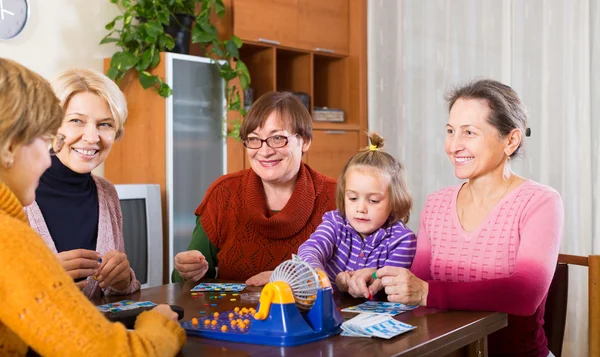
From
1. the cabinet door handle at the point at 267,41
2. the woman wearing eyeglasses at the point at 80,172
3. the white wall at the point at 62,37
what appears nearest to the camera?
the woman wearing eyeglasses at the point at 80,172

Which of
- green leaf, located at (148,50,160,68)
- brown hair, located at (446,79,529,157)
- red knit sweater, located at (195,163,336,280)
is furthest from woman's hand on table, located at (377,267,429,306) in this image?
green leaf, located at (148,50,160,68)

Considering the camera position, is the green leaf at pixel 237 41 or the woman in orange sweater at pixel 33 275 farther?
the green leaf at pixel 237 41

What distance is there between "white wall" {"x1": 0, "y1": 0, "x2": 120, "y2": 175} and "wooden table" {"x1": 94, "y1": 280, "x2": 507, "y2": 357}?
2342 mm

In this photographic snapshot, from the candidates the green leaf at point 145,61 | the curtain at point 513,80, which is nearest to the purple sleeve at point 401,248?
the curtain at point 513,80

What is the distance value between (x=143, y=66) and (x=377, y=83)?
196 cm

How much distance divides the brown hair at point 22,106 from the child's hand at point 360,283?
3.15 feet

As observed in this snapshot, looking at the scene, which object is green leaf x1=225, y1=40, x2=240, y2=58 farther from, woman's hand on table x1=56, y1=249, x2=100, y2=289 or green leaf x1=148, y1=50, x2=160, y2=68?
woman's hand on table x1=56, y1=249, x2=100, y2=289

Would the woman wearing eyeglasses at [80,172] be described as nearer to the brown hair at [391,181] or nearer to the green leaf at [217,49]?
the brown hair at [391,181]

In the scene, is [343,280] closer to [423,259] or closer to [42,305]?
[423,259]

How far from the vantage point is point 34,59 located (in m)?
3.76

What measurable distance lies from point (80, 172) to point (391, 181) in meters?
0.97

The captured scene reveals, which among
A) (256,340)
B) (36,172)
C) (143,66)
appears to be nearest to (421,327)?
(256,340)

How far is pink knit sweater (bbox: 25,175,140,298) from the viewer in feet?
6.45

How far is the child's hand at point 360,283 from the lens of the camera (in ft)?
5.87
